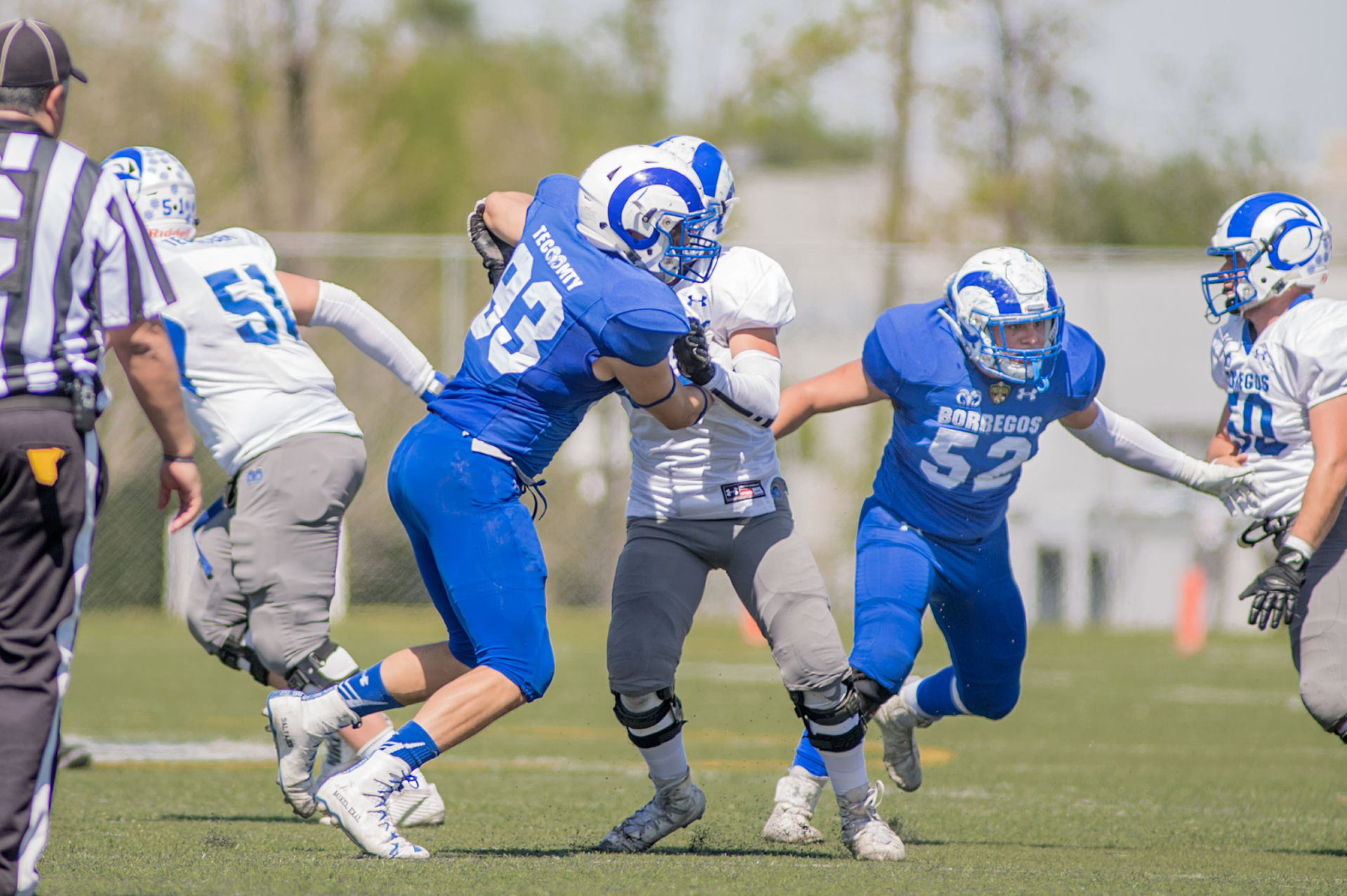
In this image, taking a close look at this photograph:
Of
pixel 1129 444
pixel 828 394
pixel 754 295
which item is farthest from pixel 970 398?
pixel 754 295

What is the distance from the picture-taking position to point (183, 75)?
18.9 meters

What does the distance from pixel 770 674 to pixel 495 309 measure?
668cm

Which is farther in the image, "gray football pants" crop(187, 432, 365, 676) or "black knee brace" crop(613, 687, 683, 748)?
"gray football pants" crop(187, 432, 365, 676)

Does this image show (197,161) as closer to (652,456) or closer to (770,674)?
(770,674)

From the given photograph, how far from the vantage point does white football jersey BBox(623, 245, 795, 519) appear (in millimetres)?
4379

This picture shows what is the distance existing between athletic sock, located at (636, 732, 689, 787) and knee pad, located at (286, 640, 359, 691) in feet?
3.58

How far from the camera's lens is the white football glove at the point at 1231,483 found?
4.94 meters

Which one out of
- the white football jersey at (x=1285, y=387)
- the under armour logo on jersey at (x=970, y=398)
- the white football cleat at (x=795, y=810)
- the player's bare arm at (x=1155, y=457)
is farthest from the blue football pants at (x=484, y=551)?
the white football jersey at (x=1285, y=387)

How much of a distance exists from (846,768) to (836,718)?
0.51 ft

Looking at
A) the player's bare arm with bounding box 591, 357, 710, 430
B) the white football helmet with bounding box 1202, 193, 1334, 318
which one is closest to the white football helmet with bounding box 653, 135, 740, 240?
the player's bare arm with bounding box 591, 357, 710, 430

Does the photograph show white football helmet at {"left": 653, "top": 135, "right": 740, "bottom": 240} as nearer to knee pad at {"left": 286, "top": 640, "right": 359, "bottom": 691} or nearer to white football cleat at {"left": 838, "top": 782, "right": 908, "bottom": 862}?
white football cleat at {"left": 838, "top": 782, "right": 908, "bottom": 862}

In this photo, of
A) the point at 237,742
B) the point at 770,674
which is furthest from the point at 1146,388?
the point at 237,742

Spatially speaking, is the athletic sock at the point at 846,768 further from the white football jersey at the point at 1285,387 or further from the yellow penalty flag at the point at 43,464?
the yellow penalty flag at the point at 43,464

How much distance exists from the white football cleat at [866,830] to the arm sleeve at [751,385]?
109 cm
